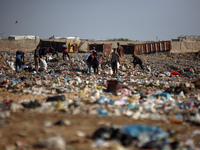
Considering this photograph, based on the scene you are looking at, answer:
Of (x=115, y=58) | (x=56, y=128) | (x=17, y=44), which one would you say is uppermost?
(x=17, y=44)

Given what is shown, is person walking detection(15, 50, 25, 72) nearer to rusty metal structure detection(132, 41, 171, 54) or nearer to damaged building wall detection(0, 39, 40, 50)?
rusty metal structure detection(132, 41, 171, 54)

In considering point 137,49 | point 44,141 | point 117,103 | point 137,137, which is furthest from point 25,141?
point 137,49

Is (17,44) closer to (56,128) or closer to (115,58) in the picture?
(115,58)

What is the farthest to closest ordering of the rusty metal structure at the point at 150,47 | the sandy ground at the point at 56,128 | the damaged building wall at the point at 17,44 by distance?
the damaged building wall at the point at 17,44
the rusty metal structure at the point at 150,47
the sandy ground at the point at 56,128

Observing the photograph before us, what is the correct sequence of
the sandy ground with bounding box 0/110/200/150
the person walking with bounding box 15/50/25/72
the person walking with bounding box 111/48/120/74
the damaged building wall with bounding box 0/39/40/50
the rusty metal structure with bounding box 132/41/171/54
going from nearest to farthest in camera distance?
the sandy ground with bounding box 0/110/200/150 < the person walking with bounding box 111/48/120/74 < the person walking with bounding box 15/50/25/72 < the rusty metal structure with bounding box 132/41/171/54 < the damaged building wall with bounding box 0/39/40/50

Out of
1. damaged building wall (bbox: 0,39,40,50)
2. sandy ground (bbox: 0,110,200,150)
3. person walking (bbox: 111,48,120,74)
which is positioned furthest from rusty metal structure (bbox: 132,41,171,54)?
sandy ground (bbox: 0,110,200,150)

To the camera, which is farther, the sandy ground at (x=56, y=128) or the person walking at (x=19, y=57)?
the person walking at (x=19, y=57)

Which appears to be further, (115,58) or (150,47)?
(150,47)

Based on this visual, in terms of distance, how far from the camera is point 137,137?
2736 mm

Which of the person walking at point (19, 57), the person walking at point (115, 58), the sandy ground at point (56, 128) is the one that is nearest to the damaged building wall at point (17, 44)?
the person walking at point (19, 57)

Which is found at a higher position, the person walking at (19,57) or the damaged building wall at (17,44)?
the damaged building wall at (17,44)

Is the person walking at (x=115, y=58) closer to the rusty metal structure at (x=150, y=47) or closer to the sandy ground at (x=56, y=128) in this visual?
the sandy ground at (x=56, y=128)

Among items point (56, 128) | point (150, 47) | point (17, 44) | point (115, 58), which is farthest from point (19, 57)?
point (17, 44)

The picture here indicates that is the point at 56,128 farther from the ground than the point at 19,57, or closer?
closer
